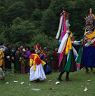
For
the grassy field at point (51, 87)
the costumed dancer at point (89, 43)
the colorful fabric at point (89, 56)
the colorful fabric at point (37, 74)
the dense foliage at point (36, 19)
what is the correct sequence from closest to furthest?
the grassy field at point (51, 87) → the colorful fabric at point (37, 74) → the costumed dancer at point (89, 43) → the colorful fabric at point (89, 56) → the dense foliage at point (36, 19)

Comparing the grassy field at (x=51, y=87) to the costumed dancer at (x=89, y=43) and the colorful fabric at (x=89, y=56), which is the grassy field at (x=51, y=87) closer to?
the colorful fabric at (x=89, y=56)

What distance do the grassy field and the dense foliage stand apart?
14.8 metres

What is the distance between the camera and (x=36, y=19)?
176ft

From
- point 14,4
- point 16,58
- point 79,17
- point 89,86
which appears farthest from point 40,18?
point 89,86

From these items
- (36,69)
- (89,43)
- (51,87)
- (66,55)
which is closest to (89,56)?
(89,43)

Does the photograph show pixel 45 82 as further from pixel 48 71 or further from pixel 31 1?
pixel 31 1

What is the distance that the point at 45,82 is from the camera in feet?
49.9

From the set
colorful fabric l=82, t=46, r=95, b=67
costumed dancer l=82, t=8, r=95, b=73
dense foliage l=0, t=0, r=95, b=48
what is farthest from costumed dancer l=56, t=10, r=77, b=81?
dense foliage l=0, t=0, r=95, b=48

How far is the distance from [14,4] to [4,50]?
34.8m

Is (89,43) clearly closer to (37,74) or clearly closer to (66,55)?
(66,55)

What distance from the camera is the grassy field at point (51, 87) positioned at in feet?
40.6

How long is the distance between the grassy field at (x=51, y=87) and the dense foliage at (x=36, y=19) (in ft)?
48.5

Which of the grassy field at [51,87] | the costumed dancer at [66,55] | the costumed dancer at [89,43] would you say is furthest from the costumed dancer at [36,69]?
the costumed dancer at [89,43]

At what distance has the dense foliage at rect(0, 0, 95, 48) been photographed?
38156 millimetres
